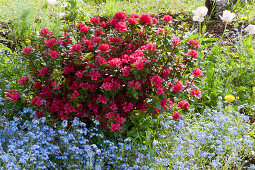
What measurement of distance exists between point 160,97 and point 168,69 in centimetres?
29

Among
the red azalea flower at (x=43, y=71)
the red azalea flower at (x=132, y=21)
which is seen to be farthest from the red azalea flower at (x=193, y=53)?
the red azalea flower at (x=43, y=71)

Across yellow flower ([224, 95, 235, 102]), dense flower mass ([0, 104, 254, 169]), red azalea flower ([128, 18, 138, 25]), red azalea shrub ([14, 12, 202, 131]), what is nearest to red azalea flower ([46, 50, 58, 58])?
red azalea shrub ([14, 12, 202, 131])

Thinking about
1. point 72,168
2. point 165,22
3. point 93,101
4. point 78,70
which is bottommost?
point 72,168

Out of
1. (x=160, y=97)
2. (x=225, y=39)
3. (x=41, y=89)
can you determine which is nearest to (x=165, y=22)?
(x=160, y=97)

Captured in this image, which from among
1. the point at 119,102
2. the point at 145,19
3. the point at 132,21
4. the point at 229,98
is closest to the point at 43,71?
the point at 119,102

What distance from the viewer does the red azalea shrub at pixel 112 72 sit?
8.95 feet

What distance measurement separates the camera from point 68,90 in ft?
9.92

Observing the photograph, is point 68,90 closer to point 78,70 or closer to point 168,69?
point 78,70

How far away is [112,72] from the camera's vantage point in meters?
2.74

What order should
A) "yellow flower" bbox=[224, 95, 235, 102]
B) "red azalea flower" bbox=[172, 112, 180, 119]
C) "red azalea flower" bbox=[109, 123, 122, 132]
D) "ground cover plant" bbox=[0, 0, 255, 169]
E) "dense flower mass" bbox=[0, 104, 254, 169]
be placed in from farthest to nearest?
"yellow flower" bbox=[224, 95, 235, 102] → "red azalea flower" bbox=[172, 112, 180, 119] → "red azalea flower" bbox=[109, 123, 122, 132] → "ground cover plant" bbox=[0, 0, 255, 169] → "dense flower mass" bbox=[0, 104, 254, 169]

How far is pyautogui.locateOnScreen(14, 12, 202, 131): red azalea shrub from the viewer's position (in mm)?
2729

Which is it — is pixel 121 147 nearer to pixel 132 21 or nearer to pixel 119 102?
pixel 119 102

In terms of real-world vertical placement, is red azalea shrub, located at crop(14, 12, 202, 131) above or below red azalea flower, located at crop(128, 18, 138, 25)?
below

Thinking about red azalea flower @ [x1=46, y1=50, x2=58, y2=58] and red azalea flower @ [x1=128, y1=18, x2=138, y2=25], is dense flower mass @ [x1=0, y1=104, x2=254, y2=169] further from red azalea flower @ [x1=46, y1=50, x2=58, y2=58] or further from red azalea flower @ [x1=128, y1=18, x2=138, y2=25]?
red azalea flower @ [x1=128, y1=18, x2=138, y2=25]
